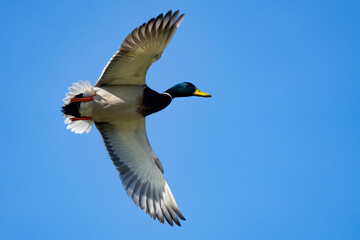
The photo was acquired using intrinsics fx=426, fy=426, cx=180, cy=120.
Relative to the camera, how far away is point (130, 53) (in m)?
5.96

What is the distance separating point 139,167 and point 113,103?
4.49 feet

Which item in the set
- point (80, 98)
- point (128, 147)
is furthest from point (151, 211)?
point (80, 98)

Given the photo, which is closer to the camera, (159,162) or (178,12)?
(178,12)

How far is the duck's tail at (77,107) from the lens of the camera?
20.4 ft

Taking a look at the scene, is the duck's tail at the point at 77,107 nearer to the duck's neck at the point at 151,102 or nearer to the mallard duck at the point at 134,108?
the mallard duck at the point at 134,108

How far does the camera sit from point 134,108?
6512 millimetres

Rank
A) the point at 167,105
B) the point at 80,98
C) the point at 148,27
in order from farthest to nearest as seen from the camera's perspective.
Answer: the point at 167,105
the point at 80,98
the point at 148,27

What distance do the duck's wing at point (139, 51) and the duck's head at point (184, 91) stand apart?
69 cm

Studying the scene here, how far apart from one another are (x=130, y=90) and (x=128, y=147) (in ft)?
3.80

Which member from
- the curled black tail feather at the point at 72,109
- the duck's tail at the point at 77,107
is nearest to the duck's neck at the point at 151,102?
the duck's tail at the point at 77,107

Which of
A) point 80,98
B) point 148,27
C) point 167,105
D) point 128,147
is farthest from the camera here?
point 128,147

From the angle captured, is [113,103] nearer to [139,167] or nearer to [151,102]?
[151,102]

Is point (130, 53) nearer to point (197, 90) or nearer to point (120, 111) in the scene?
point (120, 111)

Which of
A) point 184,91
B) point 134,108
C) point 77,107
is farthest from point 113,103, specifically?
point 184,91
